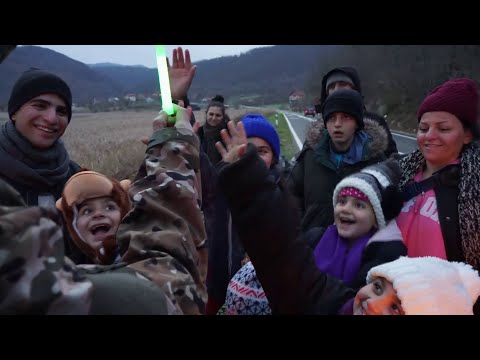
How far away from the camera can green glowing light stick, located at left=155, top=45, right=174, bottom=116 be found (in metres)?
1.18

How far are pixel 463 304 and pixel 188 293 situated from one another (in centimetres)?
91

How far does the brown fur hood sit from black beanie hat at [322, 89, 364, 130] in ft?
0.33

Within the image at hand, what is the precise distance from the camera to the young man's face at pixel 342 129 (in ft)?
9.22

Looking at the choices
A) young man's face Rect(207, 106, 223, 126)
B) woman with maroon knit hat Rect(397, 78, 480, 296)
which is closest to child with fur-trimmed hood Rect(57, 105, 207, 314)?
woman with maroon knit hat Rect(397, 78, 480, 296)

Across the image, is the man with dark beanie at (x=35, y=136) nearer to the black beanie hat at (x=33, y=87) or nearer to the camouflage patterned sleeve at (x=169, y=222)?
the black beanie hat at (x=33, y=87)

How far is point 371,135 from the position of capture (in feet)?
9.49

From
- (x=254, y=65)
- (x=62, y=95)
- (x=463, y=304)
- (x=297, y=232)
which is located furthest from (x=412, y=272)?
(x=254, y=65)

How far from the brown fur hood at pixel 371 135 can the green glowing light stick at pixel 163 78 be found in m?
1.88

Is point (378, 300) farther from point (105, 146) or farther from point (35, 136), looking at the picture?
point (105, 146)

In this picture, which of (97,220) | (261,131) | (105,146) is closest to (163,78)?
(97,220)

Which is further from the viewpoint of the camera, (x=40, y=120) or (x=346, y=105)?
(x=346, y=105)

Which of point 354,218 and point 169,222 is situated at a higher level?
point 169,222

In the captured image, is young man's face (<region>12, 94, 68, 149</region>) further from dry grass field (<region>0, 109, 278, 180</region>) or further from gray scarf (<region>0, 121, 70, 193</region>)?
dry grass field (<region>0, 109, 278, 180</region>)

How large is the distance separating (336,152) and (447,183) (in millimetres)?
936
